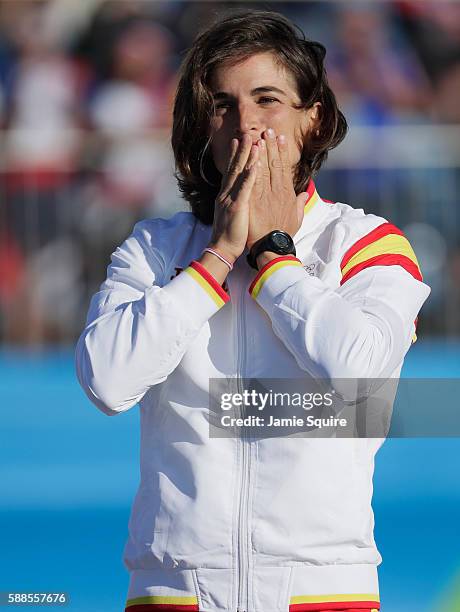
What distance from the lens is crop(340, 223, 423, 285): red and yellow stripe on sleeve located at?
203 cm

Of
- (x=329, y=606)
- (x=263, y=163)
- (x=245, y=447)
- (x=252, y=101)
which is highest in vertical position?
(x=252, y=101)

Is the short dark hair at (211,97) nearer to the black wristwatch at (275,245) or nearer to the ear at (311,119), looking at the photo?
the ear at (311,119)

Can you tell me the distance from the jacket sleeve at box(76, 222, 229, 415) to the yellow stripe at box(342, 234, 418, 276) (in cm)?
25

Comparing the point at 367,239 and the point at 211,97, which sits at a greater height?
the point at 211,97

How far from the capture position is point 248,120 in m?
2.06

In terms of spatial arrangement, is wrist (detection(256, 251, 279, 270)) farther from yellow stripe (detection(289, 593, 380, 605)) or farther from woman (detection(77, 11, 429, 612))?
yellow stripe (detection(289, 593, 380, 605))

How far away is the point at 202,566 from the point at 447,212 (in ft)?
19.0

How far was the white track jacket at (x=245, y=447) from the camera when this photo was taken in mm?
1872

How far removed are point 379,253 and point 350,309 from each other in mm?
195

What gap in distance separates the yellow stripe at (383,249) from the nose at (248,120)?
28 cm

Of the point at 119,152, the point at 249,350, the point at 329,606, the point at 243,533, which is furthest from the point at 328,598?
the point at 119,152

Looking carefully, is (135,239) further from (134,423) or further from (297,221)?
(134,423)

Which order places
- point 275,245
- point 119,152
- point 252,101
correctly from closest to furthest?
point 275,245 < point 252,101 < point 119,152

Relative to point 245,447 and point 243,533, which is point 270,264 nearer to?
point 245,447
